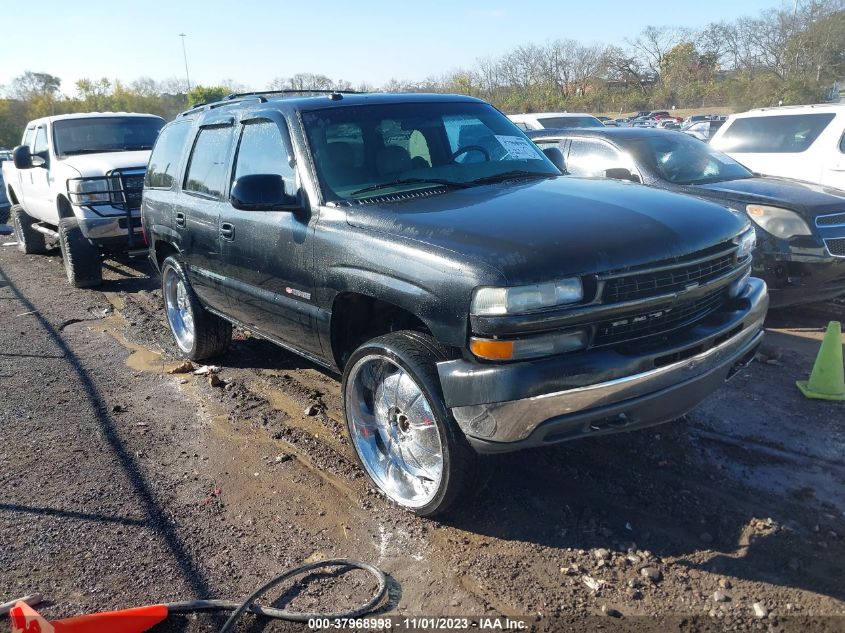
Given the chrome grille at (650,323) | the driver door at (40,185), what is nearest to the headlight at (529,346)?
the chrome grille at (650,323)

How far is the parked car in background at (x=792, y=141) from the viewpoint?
28.5ft

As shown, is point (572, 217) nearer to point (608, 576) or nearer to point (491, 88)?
point (608, 576)

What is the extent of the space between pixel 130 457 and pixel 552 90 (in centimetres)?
5060

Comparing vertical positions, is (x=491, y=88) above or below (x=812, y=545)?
above

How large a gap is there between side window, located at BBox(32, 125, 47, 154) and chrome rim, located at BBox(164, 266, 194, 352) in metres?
5.57

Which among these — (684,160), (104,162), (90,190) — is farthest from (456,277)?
(104,162)

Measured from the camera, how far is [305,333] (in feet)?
13.1

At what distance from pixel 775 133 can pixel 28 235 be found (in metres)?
11.7

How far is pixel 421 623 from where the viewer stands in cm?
272

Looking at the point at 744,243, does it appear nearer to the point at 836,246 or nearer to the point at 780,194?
the point at 836,246

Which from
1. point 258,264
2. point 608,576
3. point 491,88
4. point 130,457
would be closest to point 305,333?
point 258,264

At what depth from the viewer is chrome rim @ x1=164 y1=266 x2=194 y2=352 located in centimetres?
594

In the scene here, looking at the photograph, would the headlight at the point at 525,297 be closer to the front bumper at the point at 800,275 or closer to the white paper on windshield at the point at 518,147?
the white paper on windshield at the point at 518,147

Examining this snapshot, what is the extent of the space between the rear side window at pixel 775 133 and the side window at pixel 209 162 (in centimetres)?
757
